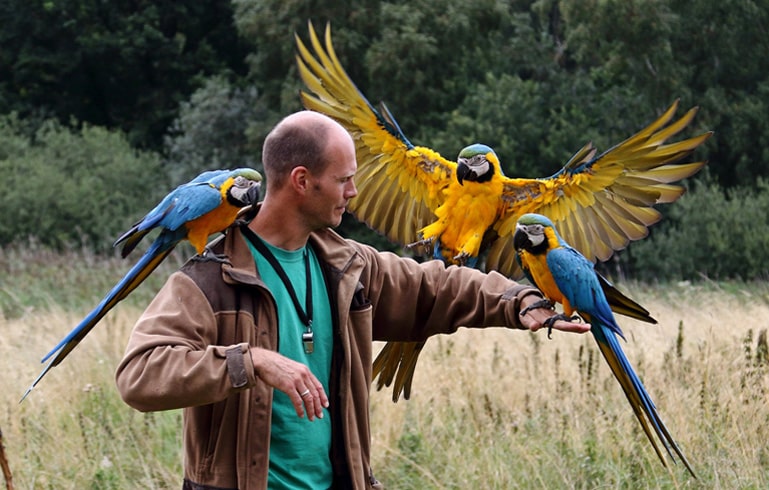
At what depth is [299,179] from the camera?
8.39 ft

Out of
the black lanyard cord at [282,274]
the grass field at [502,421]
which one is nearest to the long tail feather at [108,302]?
the black lanyard cord at [282,274]

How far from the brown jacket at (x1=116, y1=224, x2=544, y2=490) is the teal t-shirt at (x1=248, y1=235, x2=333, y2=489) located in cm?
3

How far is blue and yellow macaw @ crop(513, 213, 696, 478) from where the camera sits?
8.89ft

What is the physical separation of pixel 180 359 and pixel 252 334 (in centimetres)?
28

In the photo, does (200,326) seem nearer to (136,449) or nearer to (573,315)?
(573,315)

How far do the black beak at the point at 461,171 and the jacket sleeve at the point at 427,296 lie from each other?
80 centimetres

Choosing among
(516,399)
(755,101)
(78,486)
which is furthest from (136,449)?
(755,101)

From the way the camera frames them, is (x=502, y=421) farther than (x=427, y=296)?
Yes

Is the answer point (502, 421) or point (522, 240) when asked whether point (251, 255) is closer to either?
point (522, 240)

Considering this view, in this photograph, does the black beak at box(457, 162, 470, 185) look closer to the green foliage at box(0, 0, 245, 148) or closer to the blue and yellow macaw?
the blue and yellow macaw

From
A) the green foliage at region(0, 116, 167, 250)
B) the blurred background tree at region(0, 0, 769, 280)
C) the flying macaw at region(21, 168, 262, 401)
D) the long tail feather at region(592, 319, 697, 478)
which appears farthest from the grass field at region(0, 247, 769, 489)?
the green foliage at region(0, 116, 167, 250)

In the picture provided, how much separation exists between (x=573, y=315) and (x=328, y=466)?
2.80ft

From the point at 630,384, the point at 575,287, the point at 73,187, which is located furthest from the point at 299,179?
the point at 73,187

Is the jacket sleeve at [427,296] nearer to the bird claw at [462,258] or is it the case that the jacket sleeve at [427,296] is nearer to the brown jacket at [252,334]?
the brown jacket at [252,334]
